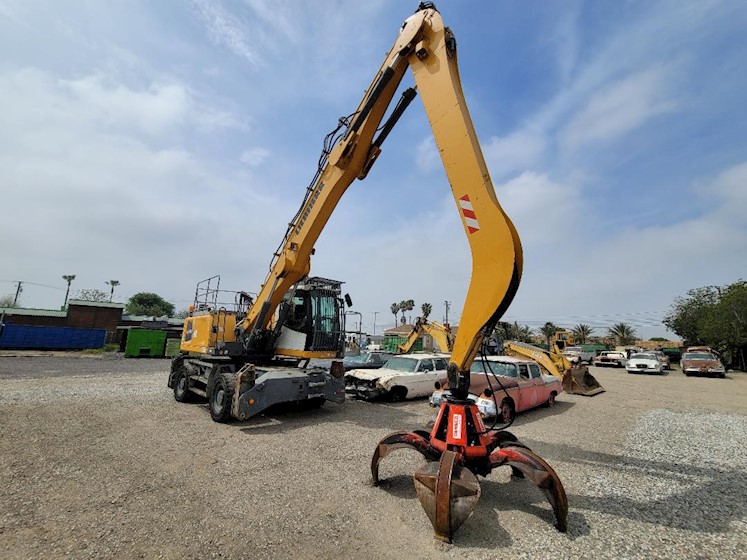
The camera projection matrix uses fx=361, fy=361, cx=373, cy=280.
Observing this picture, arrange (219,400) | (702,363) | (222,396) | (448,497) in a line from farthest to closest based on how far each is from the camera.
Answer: (702,363), (219,400), (222,396), (448,497)

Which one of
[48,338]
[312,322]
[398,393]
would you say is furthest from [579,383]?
[48,338]

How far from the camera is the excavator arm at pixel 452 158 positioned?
3.89 meters

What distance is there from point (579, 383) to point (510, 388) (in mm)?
8066

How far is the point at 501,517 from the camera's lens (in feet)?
13.6

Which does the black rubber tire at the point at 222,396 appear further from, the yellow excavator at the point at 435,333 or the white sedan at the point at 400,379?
the yellow excavator at the point at 435,333

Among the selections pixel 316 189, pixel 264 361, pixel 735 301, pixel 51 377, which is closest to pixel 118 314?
pixel 51 377

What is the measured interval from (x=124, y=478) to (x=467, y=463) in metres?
4.62

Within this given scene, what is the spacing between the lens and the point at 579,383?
50.7 feet

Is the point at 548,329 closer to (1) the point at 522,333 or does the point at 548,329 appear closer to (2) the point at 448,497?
(1) the point at 522,333

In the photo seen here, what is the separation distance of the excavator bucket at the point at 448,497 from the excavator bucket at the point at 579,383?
44.3 ft

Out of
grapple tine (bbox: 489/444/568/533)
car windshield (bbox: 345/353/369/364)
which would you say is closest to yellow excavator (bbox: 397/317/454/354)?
car windshield (bbox: 345/353/369/364)

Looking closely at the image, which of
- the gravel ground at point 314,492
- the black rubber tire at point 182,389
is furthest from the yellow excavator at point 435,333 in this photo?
the black rubber tire at point 182,389

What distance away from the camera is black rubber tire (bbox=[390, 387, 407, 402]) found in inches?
448

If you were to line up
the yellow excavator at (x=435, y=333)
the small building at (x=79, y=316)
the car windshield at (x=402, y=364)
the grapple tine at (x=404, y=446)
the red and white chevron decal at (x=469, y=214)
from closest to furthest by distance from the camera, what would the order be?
1. the red and white chevron decal at (x=469, y=214)
2. the grapple tine at (x=404, y=446)
3. the car windshield at (x=402, y=364)
4. the yellow excavator at (x=435, y=333)
5. the small building at (x=79, y=316)
